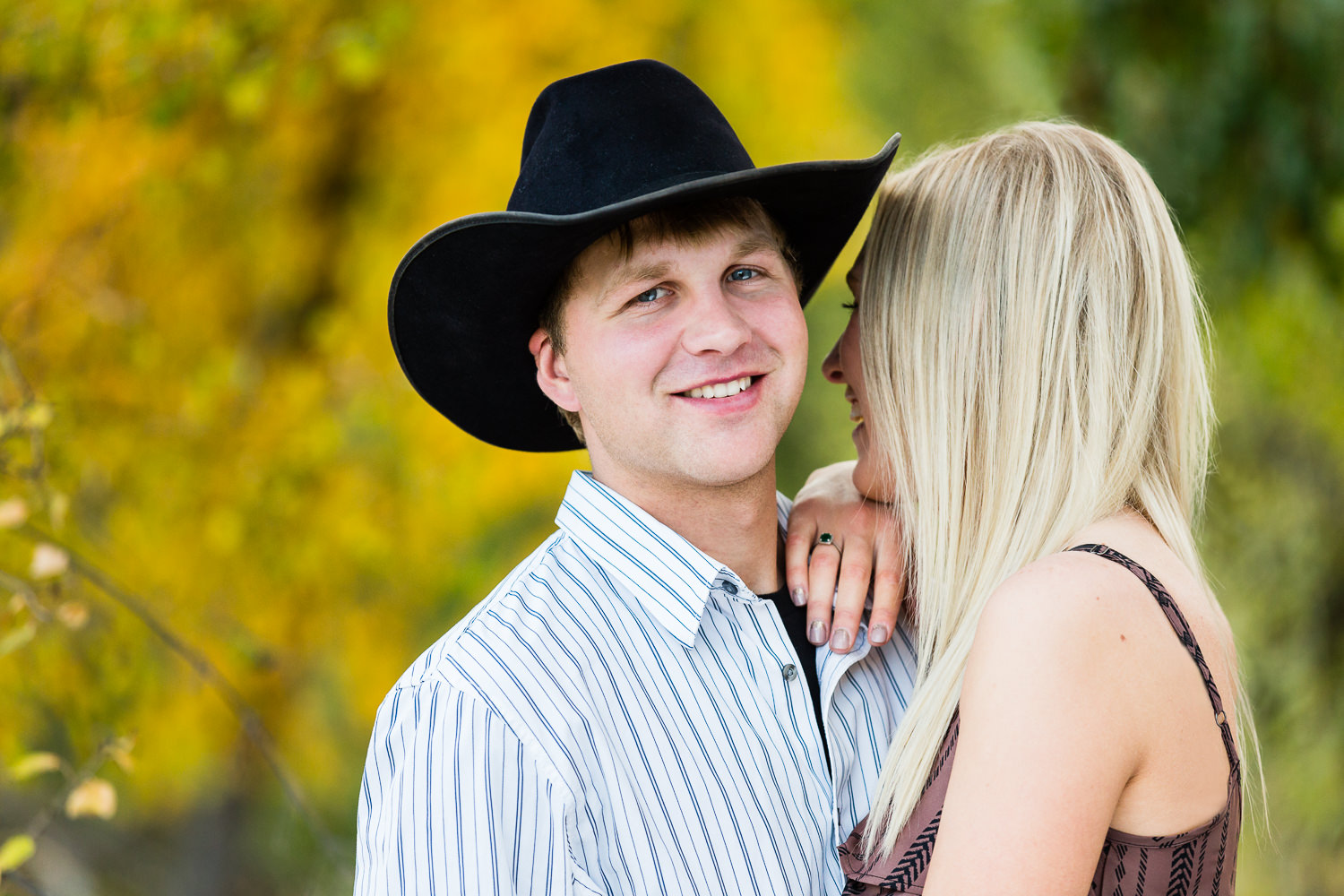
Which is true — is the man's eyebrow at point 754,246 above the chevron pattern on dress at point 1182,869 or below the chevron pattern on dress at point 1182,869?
above

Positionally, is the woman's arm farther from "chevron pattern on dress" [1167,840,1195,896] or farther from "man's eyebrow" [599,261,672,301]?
"man's eyebrow" [599,261,672,301]

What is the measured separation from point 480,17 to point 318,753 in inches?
139

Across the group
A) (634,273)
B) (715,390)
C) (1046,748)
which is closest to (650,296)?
(634,273)

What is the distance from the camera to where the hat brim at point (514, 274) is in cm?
188

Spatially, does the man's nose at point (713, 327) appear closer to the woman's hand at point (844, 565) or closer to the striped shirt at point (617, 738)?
the striped shirt at point (617, 738)

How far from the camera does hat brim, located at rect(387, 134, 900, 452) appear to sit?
1884mm

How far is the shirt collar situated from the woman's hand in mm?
202

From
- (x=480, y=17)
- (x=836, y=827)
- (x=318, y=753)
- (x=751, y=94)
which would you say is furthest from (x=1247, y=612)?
(x=318, y=753)

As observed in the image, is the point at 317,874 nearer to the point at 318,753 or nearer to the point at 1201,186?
the point at 318,753

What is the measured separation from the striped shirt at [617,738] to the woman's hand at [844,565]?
5 centimetres

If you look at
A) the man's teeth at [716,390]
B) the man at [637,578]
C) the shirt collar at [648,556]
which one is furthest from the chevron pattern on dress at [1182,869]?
the man's teeth at [716,390]

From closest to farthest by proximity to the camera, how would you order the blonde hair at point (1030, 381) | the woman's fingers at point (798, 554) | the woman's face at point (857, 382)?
the blonde hair at point (1030, 381) < the woman's fingers at point (798, 554) < the woman's face at point (857, 382)

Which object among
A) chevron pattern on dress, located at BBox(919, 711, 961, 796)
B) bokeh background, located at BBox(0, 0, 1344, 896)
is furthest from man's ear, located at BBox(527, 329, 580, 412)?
bokeh background, located at BBox(0, 0, 1344, 896)

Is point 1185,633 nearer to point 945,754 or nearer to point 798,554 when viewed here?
point 945,754
